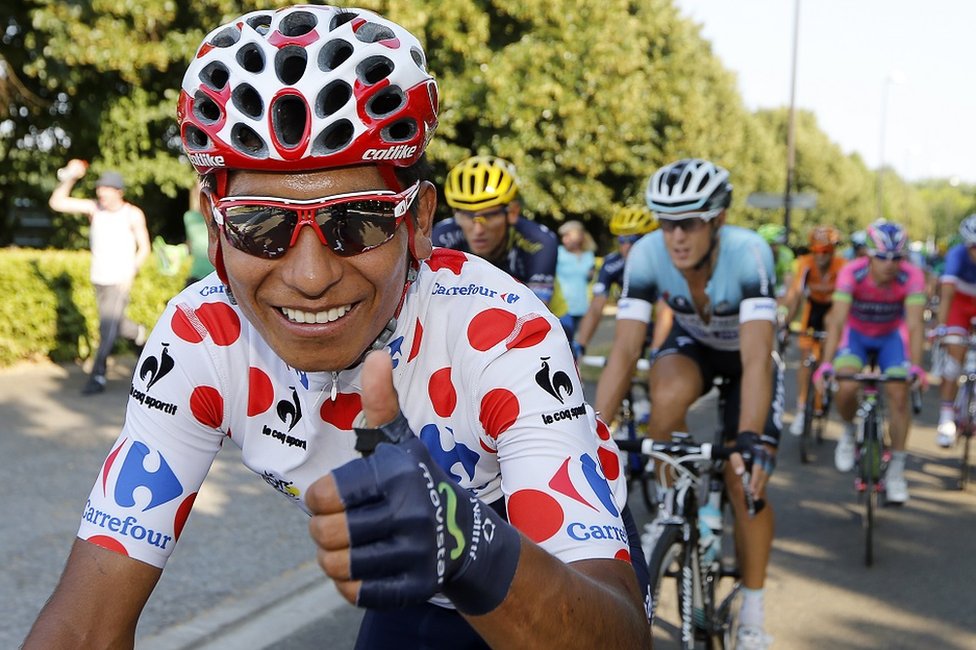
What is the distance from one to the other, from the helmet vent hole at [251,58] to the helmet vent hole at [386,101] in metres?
0.22

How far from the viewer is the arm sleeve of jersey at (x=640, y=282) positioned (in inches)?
188

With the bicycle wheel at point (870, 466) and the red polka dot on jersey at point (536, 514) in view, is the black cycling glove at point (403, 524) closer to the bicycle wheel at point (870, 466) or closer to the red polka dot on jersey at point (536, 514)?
the red polka dot on jersey at point (536, 514)

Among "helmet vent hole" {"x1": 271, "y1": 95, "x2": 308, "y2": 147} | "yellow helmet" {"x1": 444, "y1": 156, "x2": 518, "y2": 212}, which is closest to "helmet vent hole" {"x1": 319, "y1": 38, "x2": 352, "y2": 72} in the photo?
"helmet vent hole" {"x1": 271, "y1": 95, "x2": 308, "y2": 147}

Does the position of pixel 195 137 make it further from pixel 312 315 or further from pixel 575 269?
pixel 575 269

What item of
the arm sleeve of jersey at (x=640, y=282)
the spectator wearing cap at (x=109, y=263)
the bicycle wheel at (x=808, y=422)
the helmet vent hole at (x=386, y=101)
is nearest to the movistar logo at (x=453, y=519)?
the helmet vent hole at (x=386, y=101)

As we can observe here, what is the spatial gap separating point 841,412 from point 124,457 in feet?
22.3

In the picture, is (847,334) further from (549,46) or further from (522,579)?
(549,46)

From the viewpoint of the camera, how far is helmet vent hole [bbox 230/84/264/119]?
71.9 inches

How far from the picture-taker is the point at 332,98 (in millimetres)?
1845

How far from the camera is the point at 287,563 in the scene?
5414 millimetres

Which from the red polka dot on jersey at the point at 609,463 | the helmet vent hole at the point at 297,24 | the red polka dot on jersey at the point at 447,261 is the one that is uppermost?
the helmet vent hole at the point at 297,24

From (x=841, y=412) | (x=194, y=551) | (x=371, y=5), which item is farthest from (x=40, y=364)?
(x=371, y=5)

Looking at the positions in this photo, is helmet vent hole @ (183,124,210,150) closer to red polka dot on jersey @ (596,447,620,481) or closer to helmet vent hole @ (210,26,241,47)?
helmet vent hole @ (210,26,241,47)

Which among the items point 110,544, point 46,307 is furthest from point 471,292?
point 46,307
